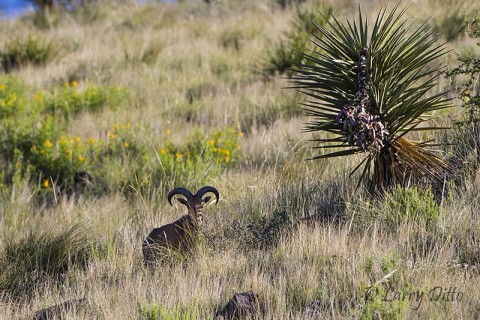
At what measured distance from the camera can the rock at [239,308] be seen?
4.19 meters

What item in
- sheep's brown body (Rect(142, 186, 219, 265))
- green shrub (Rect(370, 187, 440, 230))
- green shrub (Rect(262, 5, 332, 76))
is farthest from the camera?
green shrub (Rect(262, 5, 332, 76))

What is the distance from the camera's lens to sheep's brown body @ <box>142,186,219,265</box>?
5328 mm

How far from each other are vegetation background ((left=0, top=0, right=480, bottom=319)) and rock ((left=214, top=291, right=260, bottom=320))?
0.10 metres

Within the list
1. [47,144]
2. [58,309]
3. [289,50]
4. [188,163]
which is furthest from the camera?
[289,50]

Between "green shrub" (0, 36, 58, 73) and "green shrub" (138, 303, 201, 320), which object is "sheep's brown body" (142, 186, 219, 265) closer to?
"green shrub" (138, 303, 201, 320)

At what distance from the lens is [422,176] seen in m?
5.54

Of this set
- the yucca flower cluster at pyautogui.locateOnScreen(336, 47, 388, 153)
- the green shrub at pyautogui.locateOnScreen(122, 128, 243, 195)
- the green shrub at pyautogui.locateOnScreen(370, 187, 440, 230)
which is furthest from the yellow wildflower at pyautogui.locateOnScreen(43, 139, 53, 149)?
the green shrub at pyautogui.locateOnScreen(370, 187, 440, 230)

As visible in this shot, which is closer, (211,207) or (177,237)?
(177,237)

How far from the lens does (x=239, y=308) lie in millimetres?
→ 4207

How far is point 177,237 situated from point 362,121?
1.67 m

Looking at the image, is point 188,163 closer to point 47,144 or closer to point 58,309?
point 47,144

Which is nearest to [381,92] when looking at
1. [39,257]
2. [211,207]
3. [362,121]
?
[362,121]

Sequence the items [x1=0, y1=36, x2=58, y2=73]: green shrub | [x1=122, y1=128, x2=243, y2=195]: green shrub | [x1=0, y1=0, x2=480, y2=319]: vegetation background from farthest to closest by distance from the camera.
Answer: [x1=0, y1=36, x2=58, y2=73]: green shrub, [x1=122, y1=128, x2=243, y2=195]: green shrub, [x1=0, y1=0, x2=480, y2=319]: vegetation background

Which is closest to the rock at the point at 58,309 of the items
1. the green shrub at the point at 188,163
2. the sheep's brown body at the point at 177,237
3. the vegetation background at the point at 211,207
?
the vegetation background at the point at 211,207
